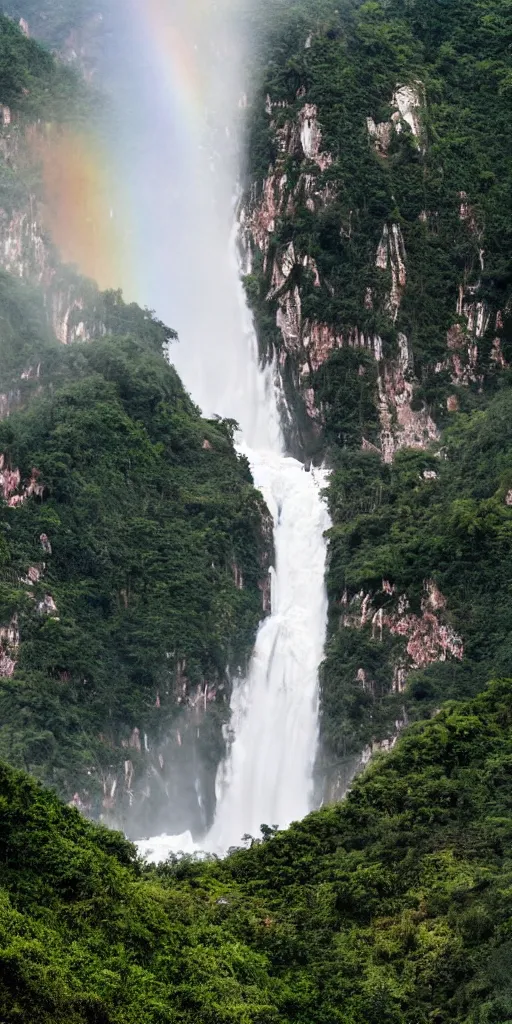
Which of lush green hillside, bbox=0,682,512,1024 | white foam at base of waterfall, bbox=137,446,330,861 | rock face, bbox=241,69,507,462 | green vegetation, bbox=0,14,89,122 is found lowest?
lush green hillside, bbox=0,682,512,1024

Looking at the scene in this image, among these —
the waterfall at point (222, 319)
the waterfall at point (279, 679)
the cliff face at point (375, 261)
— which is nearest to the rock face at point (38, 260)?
the waterfall at point (222, 319)

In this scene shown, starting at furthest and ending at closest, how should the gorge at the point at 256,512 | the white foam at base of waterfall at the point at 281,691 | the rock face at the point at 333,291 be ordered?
the rock face at the point at 333,291, the white foam at base of waterfall at the point at 281,691, the gorge at the point at 256,512

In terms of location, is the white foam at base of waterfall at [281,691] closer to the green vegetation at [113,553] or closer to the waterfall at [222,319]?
the waterfall at [222,319]

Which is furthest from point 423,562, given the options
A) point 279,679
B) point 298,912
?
point 298,912

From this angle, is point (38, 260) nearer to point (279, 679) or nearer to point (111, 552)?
point (111, 552)

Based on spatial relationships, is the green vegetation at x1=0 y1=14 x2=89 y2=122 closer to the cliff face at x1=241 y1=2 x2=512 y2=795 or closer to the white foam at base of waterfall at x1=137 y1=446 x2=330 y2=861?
the cliff face at x1=241 y1=2 x2=512 y2=795

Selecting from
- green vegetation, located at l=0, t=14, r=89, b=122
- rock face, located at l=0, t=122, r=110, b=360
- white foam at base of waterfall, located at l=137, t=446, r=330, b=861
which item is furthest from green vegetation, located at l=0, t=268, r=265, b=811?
green vegetation, located at l=0, t=14, r=89, b=122
